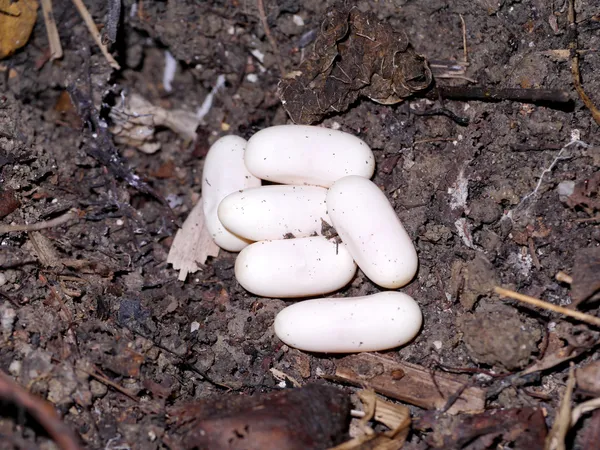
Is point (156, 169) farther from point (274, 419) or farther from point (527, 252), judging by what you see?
point (527, 252)

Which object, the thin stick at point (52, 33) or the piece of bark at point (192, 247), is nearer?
the piece of bark at point (192, 247)

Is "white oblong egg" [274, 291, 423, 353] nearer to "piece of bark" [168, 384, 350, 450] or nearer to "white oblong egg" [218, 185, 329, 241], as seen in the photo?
"piece of bark" [168, 384, 350, 450]

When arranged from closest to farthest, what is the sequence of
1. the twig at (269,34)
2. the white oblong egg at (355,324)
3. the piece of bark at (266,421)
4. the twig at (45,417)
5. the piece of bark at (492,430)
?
the twig at (45,417) < the piece of bark at (266,421) < the piece of bark at (492,430) < the white oblong egg at (355,324) < the twig at (269,34)

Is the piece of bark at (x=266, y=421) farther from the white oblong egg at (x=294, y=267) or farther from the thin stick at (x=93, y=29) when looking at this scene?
the thin stick at (x=93, y=29)

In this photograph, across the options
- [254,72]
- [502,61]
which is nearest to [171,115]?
[254,72]

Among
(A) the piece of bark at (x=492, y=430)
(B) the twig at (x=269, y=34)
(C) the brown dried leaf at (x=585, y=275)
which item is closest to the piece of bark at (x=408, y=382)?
(A) the piece of bark at (x=492, y=430)

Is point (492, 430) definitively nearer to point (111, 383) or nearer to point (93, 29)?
point (111, 383)
